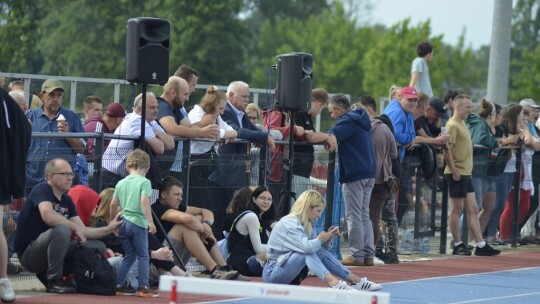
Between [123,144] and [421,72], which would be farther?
[421,72]

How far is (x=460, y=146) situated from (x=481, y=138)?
1209 mm

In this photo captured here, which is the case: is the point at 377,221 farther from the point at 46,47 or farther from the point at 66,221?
the point at 46,47

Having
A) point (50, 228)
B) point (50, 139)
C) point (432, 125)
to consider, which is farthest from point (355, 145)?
point (50, 228)

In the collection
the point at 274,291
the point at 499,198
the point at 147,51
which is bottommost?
the point at 274,291

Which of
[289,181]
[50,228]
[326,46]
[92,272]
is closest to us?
[50,228]

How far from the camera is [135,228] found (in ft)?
42.1

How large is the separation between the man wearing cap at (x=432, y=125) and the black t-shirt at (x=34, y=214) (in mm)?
6764

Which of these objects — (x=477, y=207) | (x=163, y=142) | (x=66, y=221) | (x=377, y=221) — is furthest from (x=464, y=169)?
(x=66, y=221)

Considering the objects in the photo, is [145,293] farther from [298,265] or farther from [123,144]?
[123,144]

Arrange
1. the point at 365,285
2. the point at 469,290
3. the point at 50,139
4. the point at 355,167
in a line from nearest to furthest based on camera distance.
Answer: the point at 50,139 < the point at 365,285 < the point at 469,290 < the point at 355,167

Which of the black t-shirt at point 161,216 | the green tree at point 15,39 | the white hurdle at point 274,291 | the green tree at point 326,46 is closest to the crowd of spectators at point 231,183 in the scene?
the black t-shirt at point 161,216

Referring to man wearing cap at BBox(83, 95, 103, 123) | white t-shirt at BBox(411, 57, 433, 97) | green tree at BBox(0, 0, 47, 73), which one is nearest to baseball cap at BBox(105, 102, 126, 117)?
man wearing cap at BBox(83, 95, 103, 123)

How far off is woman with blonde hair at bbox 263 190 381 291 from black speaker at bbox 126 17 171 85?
208 cm

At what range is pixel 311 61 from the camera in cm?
1606
